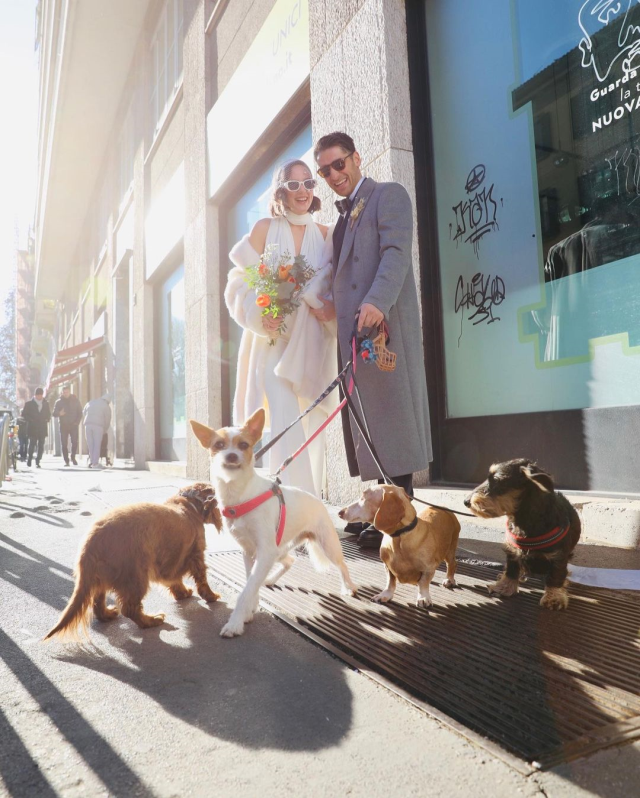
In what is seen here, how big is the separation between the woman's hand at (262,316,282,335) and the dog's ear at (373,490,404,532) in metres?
1.54

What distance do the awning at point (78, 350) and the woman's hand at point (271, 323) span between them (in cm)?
1933

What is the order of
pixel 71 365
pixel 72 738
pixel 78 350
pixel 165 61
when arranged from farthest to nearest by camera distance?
pixel 71 365
pixel 78 350
pixel 165 61
pixel 72 738

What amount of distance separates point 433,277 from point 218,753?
13.9 ft

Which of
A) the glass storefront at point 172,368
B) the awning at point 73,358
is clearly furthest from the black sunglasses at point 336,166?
the awning at point 73,358

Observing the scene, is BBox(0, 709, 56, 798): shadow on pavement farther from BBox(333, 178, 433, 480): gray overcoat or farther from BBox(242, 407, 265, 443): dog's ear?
BBox(333, 178, 433, 480): gray overcoat

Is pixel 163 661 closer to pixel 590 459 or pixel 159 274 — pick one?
pixel 590 459

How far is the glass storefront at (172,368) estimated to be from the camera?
11.8m

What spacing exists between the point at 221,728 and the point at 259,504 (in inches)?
46.1

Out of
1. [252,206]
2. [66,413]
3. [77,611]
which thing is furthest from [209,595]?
[66,413]

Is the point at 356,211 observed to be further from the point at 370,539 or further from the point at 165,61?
the point at 165,61

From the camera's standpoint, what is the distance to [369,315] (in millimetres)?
3119

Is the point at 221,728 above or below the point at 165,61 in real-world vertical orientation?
below

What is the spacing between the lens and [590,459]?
3.70 m

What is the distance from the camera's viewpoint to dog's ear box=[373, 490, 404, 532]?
2.64 m
